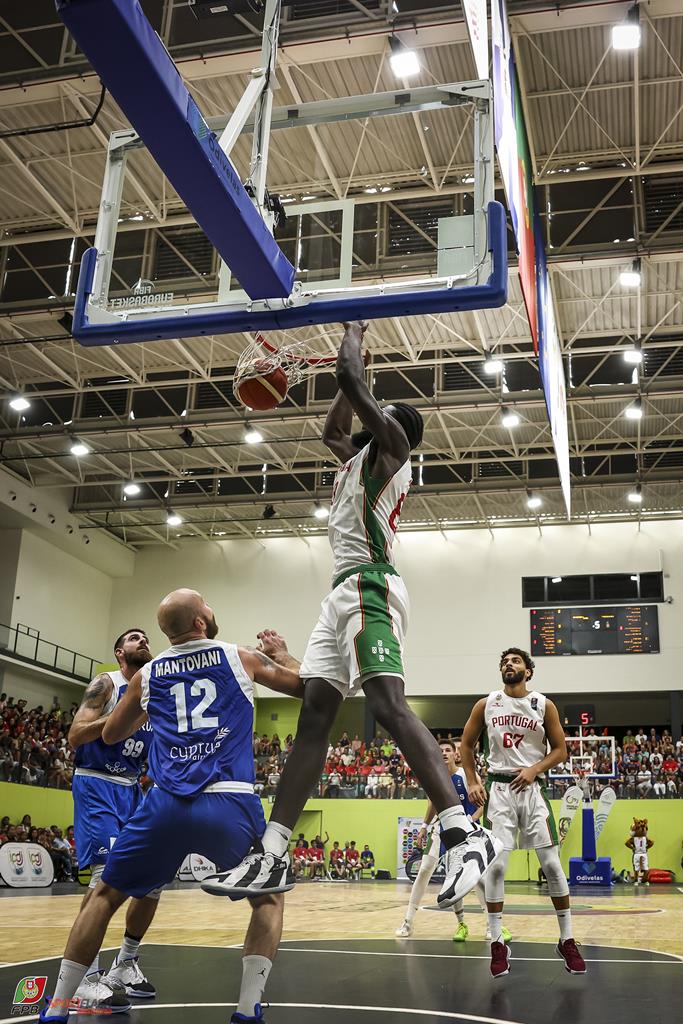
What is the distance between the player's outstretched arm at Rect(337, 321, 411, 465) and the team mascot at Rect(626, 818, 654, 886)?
2200 centimetres

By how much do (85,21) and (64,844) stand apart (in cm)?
1985

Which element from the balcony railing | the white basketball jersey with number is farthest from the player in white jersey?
the balcony railing

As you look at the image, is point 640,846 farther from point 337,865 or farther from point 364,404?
point 364,404

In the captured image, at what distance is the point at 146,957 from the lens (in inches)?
249

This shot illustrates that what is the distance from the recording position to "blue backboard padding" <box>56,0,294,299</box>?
4305 millimetres

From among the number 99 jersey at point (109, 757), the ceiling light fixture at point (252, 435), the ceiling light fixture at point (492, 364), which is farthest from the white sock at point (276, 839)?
the ceiling light fixture at point (252, 435)

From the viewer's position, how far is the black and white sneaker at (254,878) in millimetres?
3477

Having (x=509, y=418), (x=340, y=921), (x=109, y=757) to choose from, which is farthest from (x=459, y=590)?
(x=109, y=757)

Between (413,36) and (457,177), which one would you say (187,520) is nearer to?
(457,177)

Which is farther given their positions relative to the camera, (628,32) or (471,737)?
(628,32)

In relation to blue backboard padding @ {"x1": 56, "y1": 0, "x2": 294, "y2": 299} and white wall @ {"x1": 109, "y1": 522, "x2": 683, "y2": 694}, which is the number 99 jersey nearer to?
blue backboard padding @ {"x1": 56, "y1": 0, "x2": 294, "y2": 299}

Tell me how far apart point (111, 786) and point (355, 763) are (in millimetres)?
24175

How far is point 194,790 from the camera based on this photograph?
3881 millimetres

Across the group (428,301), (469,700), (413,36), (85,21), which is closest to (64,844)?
(469,700)
